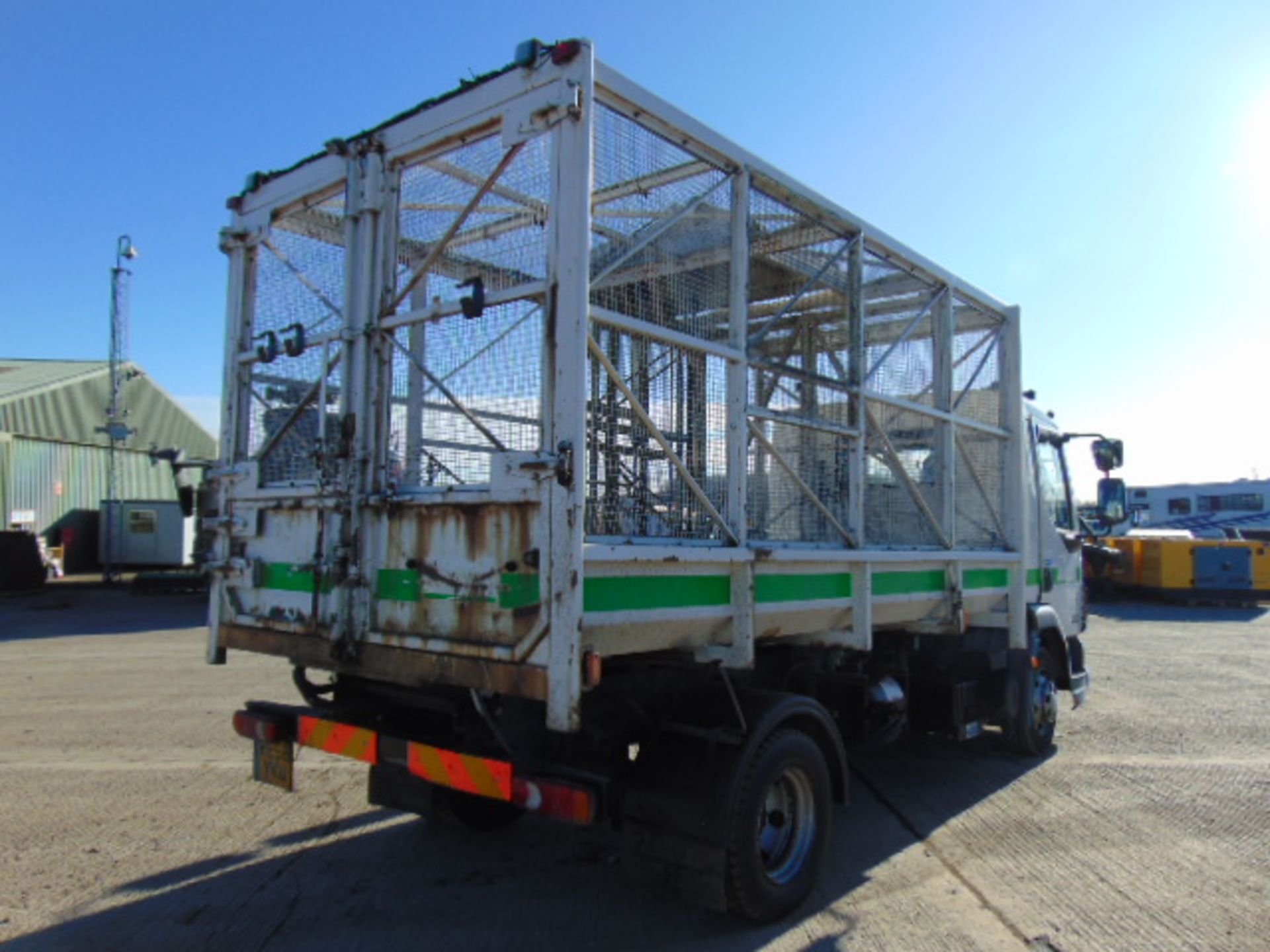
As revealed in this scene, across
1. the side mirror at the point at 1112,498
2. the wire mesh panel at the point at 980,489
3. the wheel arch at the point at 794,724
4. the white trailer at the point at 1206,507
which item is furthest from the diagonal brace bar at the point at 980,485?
the white trailer at the point at 1206,507

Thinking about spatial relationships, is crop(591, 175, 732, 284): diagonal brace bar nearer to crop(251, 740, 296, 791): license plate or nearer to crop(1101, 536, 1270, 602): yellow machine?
crop(251, 740, 296, 791): license plate

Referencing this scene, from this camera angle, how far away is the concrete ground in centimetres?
373

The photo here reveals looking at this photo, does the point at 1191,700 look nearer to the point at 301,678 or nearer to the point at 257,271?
the point at 301,678

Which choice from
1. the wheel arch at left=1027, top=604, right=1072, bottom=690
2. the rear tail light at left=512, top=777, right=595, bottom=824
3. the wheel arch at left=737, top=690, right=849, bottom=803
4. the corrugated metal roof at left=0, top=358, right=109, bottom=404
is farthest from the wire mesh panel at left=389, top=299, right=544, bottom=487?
the corrugated metal roof at left=0, top=358, right=109, bottom=404

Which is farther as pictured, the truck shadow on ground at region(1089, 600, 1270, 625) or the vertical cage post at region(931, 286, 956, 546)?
the truck shadow on ground at region(1089, 600, 1270, 625)

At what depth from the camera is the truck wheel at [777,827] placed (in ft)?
11.6

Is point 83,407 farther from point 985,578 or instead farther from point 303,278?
point 985,578

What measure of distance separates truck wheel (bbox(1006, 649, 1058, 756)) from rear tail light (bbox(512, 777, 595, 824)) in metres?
4.07

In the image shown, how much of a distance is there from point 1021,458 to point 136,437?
3052cm

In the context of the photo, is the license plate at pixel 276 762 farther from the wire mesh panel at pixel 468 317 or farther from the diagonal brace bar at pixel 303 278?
the diagonal brace bar at pixel 303 278

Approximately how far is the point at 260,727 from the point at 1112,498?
6748 mm

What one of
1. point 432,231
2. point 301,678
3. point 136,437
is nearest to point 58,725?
point 301,678

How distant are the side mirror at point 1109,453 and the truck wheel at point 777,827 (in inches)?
185

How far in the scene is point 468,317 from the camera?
354 centimetres
